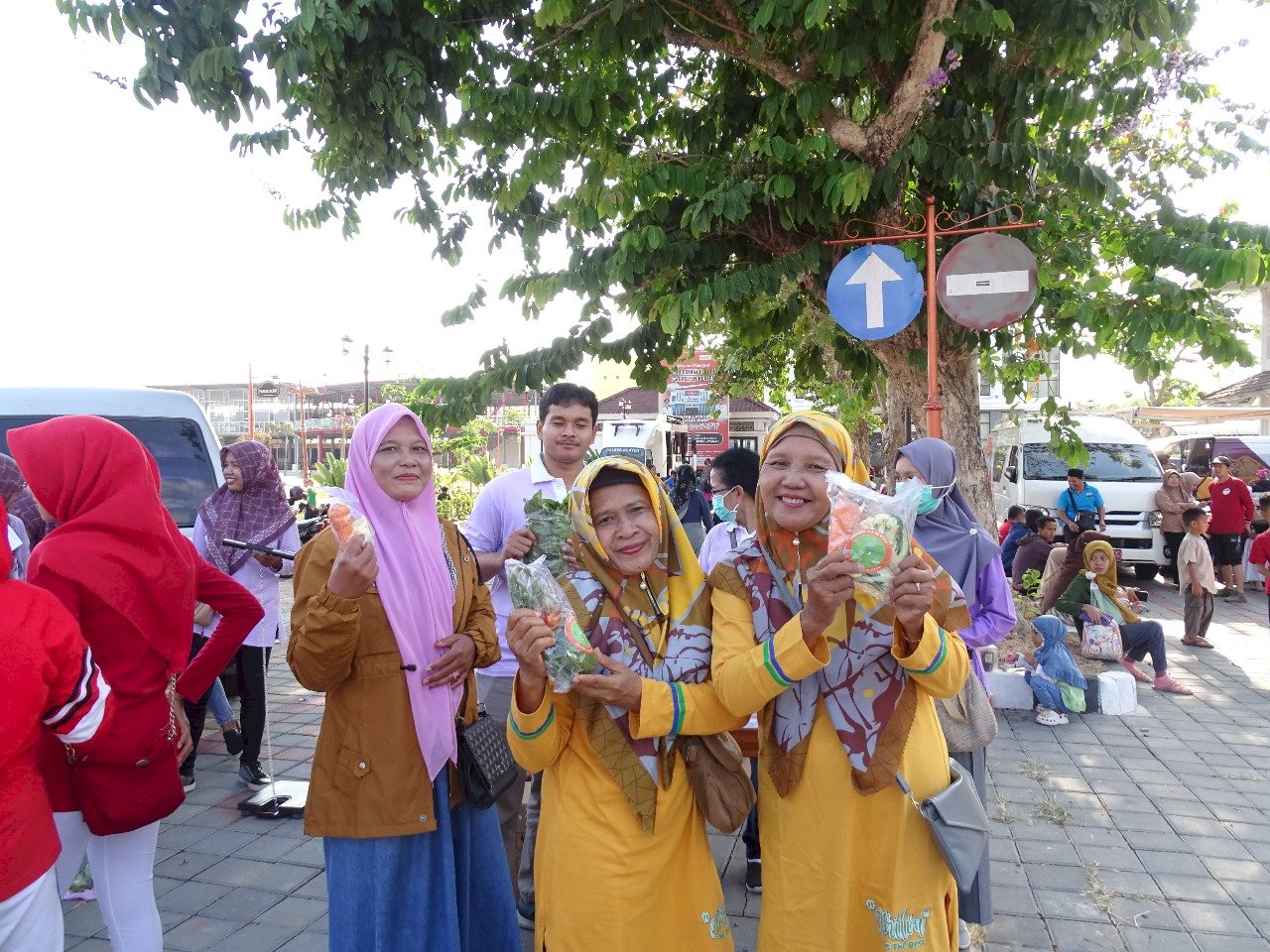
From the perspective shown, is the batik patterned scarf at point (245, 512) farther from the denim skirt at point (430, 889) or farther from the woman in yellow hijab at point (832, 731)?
the woman in yellow hijab at point (832, 731)

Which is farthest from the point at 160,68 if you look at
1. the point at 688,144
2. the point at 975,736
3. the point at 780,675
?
the point at 975,736

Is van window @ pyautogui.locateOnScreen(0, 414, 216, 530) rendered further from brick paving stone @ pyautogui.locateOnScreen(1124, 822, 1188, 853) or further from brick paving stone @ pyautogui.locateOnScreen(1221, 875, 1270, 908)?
brick paving stone @ pyautogui.locateOnScreen(1221, 875, 1270, 908)

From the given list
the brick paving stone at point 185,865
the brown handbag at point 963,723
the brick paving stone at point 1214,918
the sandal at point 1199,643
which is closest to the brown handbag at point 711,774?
the brown handbag at point 963,723

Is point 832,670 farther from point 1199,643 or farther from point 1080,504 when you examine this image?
point 1080,504

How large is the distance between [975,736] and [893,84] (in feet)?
15.1

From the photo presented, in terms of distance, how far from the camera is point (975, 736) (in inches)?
101

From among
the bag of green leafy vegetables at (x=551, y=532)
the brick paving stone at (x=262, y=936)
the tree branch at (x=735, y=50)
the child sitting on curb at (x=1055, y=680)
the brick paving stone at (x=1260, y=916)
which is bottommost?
the brick paving stone at (x=262, y=936)

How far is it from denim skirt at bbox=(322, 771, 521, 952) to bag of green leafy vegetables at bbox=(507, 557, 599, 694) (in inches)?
33.9

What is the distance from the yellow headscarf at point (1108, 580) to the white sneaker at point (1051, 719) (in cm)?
158

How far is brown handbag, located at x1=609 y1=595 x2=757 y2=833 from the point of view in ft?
6.52

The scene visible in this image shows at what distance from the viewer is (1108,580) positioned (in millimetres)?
7000

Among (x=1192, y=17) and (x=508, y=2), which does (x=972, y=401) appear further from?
(x=508, y=2)

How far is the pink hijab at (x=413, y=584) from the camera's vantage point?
92.7 inches

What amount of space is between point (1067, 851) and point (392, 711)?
11.3 ft
